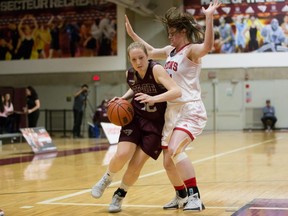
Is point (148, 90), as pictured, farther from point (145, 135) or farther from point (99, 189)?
point (99, 189)

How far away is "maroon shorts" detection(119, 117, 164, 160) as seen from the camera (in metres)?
5.15

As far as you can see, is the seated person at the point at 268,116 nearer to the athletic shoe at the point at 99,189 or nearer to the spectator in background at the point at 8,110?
the spectator in background at the point at 8,110

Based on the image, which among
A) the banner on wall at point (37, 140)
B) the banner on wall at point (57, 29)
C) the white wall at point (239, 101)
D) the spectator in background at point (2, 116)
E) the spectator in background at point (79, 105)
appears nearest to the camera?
the banner on wall at point (37, 140)

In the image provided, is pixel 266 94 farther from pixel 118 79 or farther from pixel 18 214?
pixel 18 214

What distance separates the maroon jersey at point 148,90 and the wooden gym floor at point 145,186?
0.93 meters

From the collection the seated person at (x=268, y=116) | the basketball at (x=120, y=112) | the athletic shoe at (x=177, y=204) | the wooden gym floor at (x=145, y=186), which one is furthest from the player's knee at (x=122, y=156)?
the seated person at (x=268, y=116)

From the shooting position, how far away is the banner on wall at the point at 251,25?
2344 cm

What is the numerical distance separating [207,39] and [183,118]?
81cm

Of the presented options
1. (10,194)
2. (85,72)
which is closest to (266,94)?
(85,72)

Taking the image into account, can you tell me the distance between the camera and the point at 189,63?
5.16 m

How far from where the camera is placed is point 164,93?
192 inches

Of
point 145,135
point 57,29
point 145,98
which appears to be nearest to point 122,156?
point 145,135

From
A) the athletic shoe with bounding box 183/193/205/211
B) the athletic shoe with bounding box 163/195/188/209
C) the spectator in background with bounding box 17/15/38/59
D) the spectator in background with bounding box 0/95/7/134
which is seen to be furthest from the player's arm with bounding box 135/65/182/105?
the spectator in background with bounding box 17/15/38/59

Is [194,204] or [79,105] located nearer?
[194,204]
